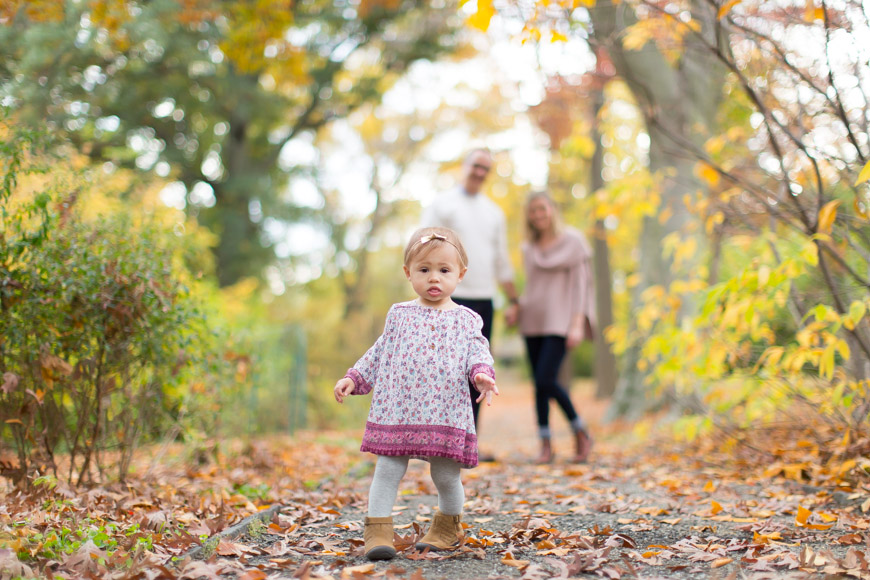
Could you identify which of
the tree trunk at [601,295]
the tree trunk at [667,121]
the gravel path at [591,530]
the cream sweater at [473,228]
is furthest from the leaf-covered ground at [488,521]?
the tree trunk at [601,295]

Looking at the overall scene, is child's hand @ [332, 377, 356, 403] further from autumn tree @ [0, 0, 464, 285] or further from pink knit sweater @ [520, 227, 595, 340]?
autumn tree @ [0, 0, 464, 285]

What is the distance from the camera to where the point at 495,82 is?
20.0 meters

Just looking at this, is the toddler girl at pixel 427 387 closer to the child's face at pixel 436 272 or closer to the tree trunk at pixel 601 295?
the child's face at pixel 436 272

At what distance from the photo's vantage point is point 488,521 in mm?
3541

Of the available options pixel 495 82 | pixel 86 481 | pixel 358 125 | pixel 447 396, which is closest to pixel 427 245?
pixel 447 396

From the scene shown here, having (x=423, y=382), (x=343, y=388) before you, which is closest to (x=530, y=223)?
(x=423, y=382)

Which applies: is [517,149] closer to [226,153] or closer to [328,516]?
[226,153]

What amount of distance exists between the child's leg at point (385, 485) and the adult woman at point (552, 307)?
2825mm

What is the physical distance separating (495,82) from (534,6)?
16.5m

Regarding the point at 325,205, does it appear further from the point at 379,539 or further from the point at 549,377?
the point at 379,539

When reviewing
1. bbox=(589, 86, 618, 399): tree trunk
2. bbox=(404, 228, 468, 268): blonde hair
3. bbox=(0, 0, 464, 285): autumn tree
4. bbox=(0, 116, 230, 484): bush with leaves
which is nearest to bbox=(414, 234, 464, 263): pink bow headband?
bbox=(404, 228, 468, 268): blonde hair

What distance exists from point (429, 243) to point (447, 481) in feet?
3.17

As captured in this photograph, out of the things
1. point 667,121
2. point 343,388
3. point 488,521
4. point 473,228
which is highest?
point 667,121

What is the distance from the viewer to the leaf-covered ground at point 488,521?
2.57m
